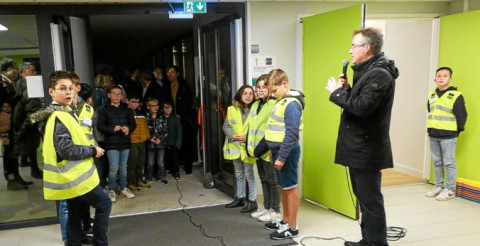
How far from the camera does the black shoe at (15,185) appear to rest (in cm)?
387

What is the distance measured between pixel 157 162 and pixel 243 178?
1.55 m

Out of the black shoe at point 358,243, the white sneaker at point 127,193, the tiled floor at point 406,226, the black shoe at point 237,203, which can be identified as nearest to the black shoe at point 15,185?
the tiled floor at point 406,226

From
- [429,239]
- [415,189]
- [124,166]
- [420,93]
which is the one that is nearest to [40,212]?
[124,166]

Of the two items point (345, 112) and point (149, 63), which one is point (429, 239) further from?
point (149, 63)

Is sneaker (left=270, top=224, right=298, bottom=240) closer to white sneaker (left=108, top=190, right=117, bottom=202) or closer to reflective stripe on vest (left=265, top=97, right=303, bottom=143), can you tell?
reflective stripe on vest (left=265, top=97, right=303, bottom=143)

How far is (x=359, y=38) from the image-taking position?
2346mm

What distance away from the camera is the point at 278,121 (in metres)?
2.95

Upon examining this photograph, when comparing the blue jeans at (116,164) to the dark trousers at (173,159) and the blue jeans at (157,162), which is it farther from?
the dark trousers at (173,159)

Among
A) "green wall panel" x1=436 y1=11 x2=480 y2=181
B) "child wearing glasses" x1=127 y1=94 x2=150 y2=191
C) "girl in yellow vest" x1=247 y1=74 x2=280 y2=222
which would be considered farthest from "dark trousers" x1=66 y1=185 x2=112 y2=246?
"green wall panel" x1=436 y1=11 x2=480 y2=181

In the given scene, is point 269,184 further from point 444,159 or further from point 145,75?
point 145,75

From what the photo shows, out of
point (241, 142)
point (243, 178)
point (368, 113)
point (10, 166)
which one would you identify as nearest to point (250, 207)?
point (243, 178)

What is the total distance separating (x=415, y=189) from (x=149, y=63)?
1153 cm

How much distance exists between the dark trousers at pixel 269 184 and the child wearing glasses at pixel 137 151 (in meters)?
1.81

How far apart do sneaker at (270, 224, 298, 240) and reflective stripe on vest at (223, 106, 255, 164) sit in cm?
79
